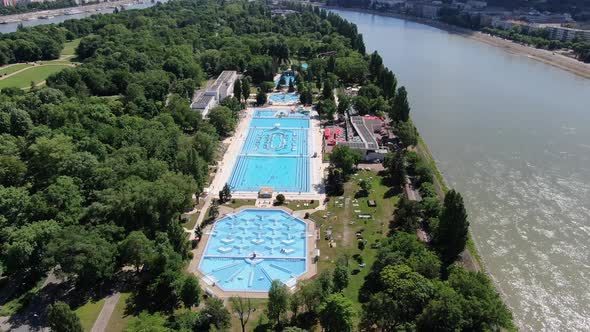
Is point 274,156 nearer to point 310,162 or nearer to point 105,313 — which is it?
point 310,162

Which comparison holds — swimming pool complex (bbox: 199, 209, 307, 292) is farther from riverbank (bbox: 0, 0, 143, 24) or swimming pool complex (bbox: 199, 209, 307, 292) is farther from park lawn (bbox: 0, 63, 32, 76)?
riverbank (bbox: 0, 0, 143, 24)

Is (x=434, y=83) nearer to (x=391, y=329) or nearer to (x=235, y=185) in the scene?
(x=235, y=185)

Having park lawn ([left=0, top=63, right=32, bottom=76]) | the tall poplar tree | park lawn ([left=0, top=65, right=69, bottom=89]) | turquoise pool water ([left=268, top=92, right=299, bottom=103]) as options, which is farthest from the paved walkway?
park lawn ([left=0, top=63, right=32, bottom=76])

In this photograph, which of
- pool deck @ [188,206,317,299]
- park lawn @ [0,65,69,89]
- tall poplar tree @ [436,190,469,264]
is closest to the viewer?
pool deck @ [188,206,317,299]

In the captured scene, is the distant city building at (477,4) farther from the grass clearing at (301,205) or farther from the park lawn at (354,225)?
the grass clearing at (301,205)

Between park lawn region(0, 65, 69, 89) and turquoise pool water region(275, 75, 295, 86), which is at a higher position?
park lawn region(0, 65, 69, 89)

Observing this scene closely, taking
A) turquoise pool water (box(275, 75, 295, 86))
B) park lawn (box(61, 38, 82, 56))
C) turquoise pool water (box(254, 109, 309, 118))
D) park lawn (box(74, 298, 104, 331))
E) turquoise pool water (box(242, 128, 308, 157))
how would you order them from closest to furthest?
park lawn (box(74, 298, 104, 331)) < turquoise pool water (box(242, 128, 308, 157)) < turquoise pool water (box(254, 109, 309, 118)) < turquoise pool water (box(275, 75, 295, 86)) < park lawn (box(61, 38, 82, 56))

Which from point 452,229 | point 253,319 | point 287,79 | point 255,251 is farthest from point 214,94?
point 452,229
